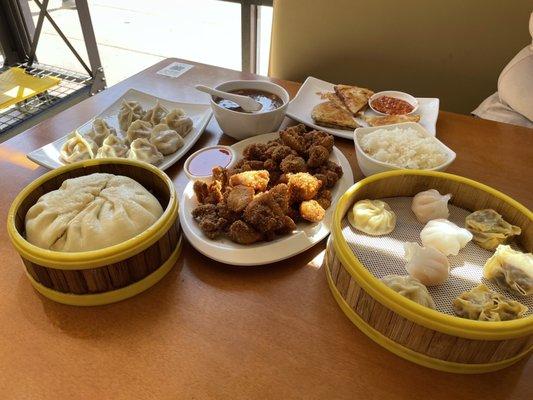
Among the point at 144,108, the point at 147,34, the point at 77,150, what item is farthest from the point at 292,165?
the point at 147,34

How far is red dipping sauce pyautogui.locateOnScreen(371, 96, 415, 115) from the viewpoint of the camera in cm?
160

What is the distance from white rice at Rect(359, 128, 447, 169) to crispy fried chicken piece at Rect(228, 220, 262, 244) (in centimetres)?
48

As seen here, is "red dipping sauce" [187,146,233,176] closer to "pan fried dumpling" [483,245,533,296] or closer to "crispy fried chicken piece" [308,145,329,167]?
"crispy fried chicken piece" [308,145,329,167]

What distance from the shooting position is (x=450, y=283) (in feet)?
2.80

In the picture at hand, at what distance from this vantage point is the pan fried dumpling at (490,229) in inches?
36.0

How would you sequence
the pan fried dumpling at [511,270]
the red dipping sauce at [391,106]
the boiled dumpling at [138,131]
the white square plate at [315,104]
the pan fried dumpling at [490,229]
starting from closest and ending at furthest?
1. the pan fried dumpling at [511,270]
2. the pan fried dumpling at [490,229]
3. the boiled dumpling at [138,131]
4. the white square plate at [315,104]
5. the red dipping sauce at [391,106]

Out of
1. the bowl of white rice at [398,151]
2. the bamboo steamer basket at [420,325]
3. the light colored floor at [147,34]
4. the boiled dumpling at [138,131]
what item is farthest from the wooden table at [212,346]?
the light colored floor at [147,34]

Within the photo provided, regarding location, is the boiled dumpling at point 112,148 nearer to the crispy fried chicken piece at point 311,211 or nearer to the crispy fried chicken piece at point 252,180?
the crispy fried chicken piece at point 252,180

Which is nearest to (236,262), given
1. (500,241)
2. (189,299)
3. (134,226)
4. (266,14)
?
(189,299)

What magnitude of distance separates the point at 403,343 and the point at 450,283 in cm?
19

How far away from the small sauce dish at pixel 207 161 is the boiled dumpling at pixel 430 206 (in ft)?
1.79

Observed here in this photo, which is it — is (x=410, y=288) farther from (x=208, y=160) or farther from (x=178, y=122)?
(x=178, y=122)

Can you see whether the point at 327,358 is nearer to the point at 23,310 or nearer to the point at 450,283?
the point at 450,283

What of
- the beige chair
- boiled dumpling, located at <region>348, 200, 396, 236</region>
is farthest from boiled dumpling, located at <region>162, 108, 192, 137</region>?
the beige chair
